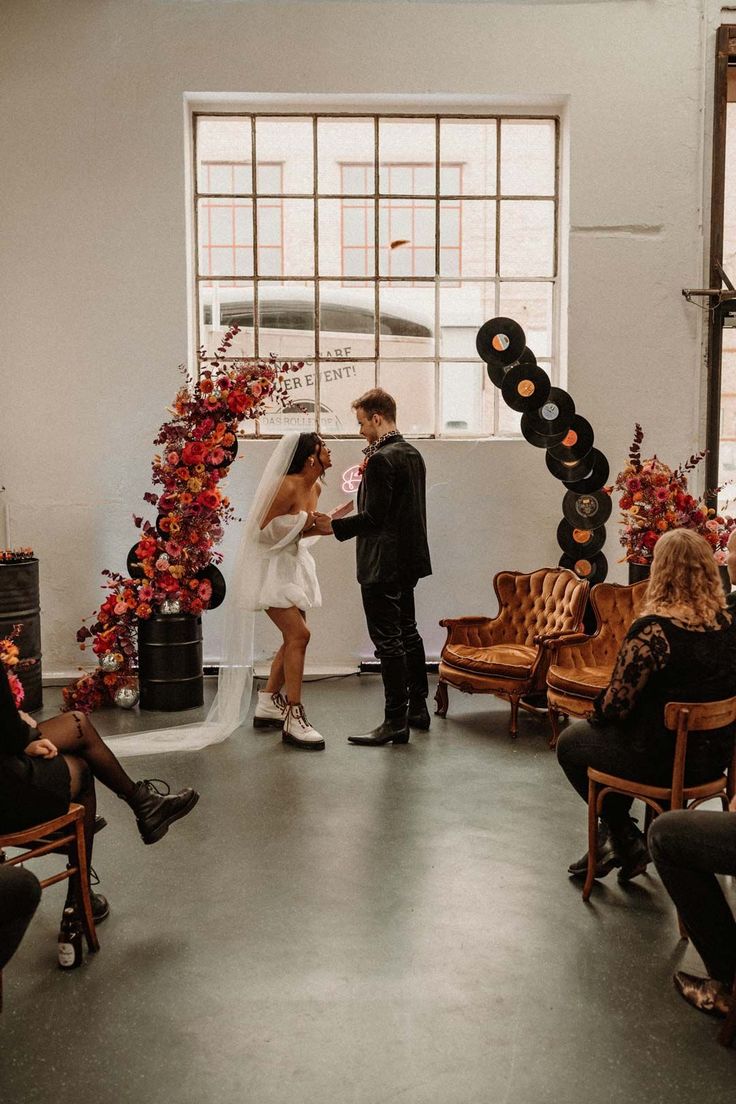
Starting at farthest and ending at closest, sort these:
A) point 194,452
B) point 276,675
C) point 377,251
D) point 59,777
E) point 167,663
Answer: point 377,251 → point 167,663 → point 194,452 → point 276,675 → point 59,777

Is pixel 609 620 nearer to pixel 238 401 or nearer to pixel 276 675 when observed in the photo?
pixel 276 675

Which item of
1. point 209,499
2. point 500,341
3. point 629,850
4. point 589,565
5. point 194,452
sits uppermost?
point 500,341

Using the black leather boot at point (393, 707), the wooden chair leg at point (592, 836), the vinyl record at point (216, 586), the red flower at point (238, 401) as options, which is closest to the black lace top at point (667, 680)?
the wooden chair leg at point (592, 836)

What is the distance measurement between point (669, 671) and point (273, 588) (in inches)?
109

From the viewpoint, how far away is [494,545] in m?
7.02

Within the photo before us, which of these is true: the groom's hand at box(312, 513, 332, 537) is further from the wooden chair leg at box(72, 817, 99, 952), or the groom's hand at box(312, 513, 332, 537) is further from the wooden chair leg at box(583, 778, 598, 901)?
the wooden chair leg at box(72, 817, 99, 952)

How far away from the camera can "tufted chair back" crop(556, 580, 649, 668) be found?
515cm

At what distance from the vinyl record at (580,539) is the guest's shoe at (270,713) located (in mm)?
2450

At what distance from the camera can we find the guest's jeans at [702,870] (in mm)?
2346

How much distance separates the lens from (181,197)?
22.1ft

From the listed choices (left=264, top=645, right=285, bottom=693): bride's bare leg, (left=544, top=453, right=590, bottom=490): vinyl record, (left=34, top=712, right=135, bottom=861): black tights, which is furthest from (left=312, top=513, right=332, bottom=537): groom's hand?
(left=34, top=712, right=135, bottom=861): black tights

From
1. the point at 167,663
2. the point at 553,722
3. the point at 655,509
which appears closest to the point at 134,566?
the point at 167,663

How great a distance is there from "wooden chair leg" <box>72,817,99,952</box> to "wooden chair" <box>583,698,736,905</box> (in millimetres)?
1672

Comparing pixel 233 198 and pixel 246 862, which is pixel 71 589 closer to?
pixel 233 198
